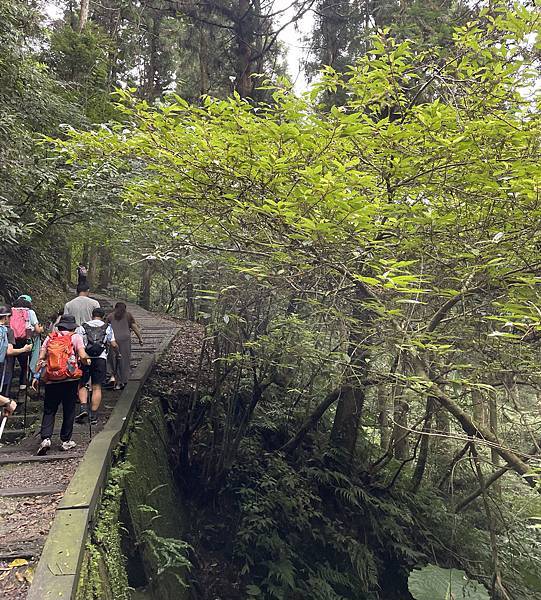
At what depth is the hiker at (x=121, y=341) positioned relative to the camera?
7641 mm

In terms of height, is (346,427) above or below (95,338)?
below

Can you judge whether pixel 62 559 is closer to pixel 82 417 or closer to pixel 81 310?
pixel 82 417

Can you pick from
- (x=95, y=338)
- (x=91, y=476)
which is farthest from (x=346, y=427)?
(x=91, y=476)

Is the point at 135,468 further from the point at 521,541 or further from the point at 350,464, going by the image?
the point at 521,541

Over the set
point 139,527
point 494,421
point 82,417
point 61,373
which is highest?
point 61,373

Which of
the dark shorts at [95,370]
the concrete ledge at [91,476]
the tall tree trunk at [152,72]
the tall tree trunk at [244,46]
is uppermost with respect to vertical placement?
the tall tree trunk at [152,72]

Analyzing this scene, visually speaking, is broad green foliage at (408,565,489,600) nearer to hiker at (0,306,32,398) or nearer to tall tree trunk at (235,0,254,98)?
hiker at (0,306,32,398)

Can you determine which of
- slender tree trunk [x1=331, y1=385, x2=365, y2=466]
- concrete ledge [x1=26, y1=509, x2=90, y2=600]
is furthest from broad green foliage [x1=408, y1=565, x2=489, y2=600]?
concrete ledge [x1=26, y1=509, x2=90, y2=600]

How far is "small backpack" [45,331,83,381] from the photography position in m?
5.26

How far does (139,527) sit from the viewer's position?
5.29 metres

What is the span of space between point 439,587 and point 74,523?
15.1 feet

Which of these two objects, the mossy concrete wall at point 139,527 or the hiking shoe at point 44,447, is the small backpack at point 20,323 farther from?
the mossy concrete wall at point 139,527

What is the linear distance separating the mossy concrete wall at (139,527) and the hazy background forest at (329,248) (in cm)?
77

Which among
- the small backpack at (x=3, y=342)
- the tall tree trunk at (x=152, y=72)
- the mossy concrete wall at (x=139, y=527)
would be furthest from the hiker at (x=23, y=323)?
the tall tree trunk at (x=152, y=72)
